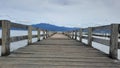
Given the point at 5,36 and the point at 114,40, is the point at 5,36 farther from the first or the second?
the point at 114,40

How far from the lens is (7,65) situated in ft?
15.6

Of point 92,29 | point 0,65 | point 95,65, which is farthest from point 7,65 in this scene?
point 92,29

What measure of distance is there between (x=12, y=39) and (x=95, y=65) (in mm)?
3105

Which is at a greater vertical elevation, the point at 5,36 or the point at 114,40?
the point at 5,36

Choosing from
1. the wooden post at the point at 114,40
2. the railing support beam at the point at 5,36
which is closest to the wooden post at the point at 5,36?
the railing support beam at the point at 5,36

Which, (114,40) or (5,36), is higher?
(5,36)

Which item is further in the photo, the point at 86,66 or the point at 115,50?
the point at 115,50

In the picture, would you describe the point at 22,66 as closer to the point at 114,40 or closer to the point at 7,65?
the point at 7,65

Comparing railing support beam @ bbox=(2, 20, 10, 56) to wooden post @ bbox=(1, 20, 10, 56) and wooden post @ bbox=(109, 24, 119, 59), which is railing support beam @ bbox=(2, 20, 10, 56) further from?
wooden post @ bbox=(109, 24, 119, 59)

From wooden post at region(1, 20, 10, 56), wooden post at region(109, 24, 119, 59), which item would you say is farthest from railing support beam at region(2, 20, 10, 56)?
wooden post at region(109, 24, 119, 59)

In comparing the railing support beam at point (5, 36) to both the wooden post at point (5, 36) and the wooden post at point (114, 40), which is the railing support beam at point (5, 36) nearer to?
the wooden post at point (5, 36)

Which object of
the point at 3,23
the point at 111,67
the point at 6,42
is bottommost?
the point at 111,67

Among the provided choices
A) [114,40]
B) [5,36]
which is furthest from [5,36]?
[114,40]

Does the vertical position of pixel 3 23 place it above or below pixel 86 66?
above
